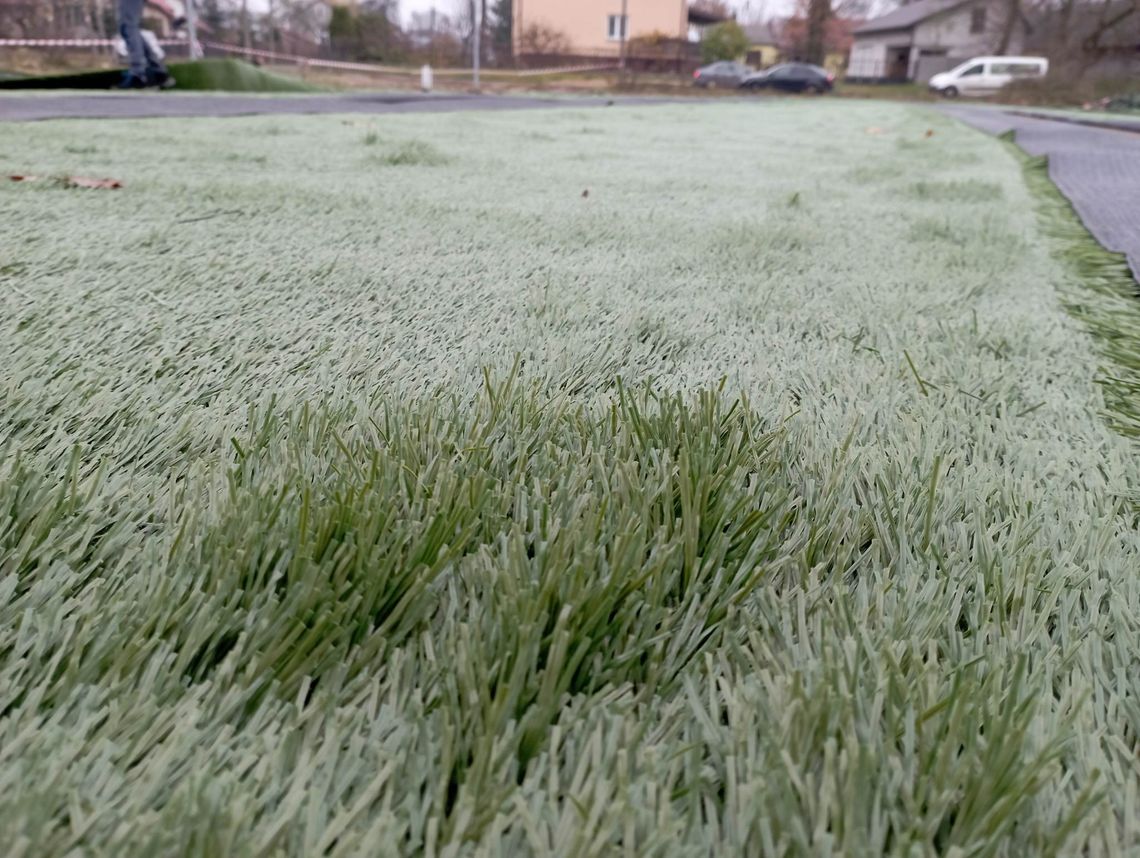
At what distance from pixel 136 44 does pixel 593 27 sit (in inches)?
1054

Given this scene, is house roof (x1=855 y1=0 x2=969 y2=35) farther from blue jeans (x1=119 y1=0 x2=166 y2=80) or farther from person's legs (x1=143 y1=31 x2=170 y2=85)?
blue jeans (x1=119 y1=0 x2=166 y2=80)

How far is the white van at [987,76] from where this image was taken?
25.7 metres

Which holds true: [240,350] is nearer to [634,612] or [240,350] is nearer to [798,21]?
[634,612]

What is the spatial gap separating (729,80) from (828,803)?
27.4 meters

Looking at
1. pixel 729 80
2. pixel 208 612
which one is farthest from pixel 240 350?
pixel 729 80

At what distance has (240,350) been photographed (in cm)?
100

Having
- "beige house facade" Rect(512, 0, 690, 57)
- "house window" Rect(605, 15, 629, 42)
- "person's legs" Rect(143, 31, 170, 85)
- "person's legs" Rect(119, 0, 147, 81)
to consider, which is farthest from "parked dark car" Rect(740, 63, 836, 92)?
"person's legs" Rect(119, 0, 147, 81)

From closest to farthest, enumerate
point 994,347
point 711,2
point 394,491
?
point 394,491, point 994,347, point 711,2

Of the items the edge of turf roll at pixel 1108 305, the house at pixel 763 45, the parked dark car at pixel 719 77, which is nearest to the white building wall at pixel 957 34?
the house at pixel 763 45

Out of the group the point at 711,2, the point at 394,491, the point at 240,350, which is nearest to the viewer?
the point at 394,491

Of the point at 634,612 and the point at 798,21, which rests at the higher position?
the point at 798,21

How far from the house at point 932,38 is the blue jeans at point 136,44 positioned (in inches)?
1280

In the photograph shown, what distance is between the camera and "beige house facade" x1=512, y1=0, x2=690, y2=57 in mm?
29250

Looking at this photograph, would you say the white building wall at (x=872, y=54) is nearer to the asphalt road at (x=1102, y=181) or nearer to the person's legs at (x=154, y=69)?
the person's legs at (x=154, y=69)
